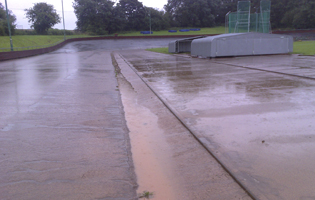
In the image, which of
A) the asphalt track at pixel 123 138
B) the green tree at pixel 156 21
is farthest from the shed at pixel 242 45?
the green tree at pixel 156 21

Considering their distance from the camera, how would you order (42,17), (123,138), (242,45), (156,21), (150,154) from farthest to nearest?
1. (156,21)
2. (42,17)
3. (242,45)
4. (123,138)
5. (150,154)

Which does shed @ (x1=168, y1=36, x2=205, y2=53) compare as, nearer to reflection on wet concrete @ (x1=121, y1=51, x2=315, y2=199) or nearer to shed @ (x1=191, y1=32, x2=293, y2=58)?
shed @ (x1=191, y1=32, x2=293, y2=58)

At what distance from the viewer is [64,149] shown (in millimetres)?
5086

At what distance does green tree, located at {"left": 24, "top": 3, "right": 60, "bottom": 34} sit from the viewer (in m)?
94.4

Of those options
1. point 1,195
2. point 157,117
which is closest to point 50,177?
point 1,195

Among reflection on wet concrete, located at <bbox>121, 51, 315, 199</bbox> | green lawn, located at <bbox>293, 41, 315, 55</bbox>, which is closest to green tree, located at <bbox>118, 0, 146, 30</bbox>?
green lawn, located at <bbox>293, 41, 315, 55</bbox>

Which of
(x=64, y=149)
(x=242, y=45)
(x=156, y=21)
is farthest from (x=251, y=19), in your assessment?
(x=156, y=21)

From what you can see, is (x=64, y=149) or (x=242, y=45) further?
(x=242, y=45)

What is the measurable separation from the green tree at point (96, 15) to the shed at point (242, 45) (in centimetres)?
7303

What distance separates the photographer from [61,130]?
6.17m

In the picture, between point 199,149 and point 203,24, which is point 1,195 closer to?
point 199,149

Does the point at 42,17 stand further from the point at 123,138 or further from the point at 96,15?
the point at 123,138

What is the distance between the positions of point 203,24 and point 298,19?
122 ft

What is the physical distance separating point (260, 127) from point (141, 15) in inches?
4054
